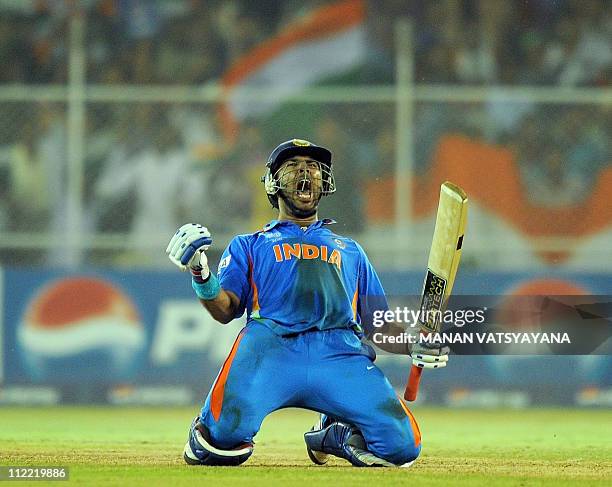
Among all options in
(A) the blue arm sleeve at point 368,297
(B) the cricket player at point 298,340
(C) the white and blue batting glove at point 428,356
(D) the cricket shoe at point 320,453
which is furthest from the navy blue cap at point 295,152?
(D) the cricket shoe at point 320,453

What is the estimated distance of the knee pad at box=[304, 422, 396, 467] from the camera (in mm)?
6703

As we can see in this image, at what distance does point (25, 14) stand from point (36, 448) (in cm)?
910

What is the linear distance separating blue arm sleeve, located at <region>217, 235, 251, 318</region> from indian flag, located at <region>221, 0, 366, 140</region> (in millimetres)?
8619

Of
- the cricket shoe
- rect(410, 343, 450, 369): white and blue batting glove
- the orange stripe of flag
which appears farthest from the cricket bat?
the orange stripe of flag

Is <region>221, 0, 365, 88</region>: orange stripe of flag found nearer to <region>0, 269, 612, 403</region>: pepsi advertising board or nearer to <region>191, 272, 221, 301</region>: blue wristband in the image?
<region>0, 269, 612, 403</region>: pepsi advertising board

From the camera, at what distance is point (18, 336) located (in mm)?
13156

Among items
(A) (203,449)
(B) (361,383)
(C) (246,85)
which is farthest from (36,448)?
(C) (246,85)

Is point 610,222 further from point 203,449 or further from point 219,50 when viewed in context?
point 203,449

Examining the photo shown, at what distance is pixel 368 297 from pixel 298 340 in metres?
0.57

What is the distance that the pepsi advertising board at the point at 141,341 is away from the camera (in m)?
13.0

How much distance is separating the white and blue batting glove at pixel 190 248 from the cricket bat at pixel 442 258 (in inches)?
47.7

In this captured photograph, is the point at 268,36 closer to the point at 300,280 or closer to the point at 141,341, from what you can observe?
the point at 141,341

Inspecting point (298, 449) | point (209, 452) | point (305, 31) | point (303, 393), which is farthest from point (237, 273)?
point (305, 31)

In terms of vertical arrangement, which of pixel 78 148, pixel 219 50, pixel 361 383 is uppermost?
pixel 219 50
